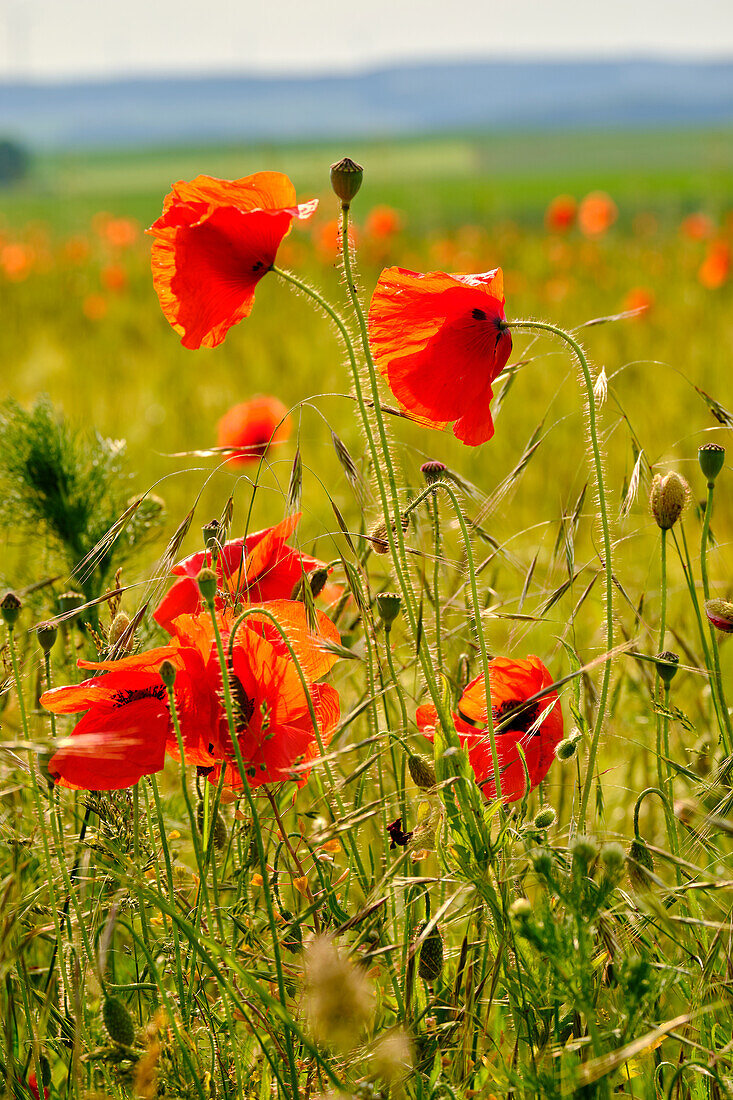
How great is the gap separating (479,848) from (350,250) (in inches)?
18.8

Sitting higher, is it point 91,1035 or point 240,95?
point 240,95

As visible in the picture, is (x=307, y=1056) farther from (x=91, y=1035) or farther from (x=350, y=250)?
(x=350, y=250)

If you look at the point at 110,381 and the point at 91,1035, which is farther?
the point at 110,381

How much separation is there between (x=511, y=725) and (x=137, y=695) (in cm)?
36

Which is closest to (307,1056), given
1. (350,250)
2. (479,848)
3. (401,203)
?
(479,848)

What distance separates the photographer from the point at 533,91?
174 meters

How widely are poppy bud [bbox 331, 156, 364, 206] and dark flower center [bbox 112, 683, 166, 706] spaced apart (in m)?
0.43

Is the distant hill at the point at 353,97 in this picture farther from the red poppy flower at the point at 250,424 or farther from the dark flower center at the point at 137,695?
the dark flower center at the point at 137,695

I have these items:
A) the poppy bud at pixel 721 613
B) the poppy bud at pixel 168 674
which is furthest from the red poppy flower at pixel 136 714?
the poppy bud at pixel 721 613


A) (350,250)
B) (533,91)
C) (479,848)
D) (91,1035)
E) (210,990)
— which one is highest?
(533,91)

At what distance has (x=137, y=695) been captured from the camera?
97 centimetres

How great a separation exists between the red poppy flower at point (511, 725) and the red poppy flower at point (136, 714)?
0.68ft

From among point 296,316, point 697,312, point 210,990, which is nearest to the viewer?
point 210,990

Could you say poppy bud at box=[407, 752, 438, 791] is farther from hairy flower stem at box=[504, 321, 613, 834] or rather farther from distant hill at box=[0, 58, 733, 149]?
distant hill at box=[0, 58, 733, 149]
